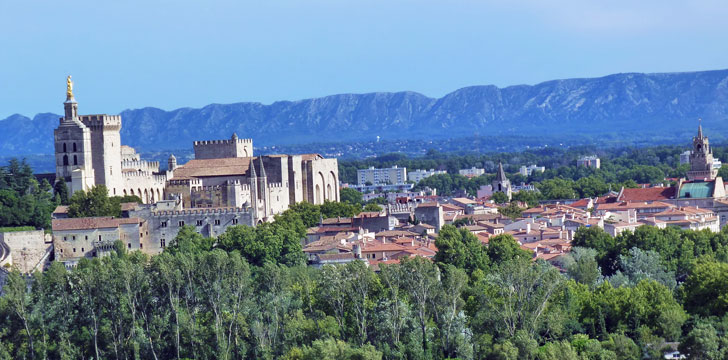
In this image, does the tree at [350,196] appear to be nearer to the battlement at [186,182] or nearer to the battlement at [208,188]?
the battlement at [186,182]

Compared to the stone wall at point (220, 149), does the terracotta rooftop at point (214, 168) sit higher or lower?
lower

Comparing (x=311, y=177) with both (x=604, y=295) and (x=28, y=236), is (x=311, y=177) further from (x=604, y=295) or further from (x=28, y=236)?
(x=604, y=295)

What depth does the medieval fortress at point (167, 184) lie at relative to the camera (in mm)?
78062

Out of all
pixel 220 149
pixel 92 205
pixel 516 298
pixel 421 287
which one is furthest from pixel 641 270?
pixel 220 149

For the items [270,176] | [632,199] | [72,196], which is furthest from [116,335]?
[632,199]

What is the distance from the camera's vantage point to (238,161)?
93.2 meters

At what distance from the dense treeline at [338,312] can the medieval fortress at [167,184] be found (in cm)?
1676

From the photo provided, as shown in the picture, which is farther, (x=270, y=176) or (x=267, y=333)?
(x=270, y=176)

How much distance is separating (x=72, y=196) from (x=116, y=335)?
1102 inches

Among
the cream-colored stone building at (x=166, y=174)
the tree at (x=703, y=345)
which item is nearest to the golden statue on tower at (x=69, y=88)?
the cream-colored stone building at (x=166, y=174)

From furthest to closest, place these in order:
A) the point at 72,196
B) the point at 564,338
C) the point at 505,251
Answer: the point at 72,196 → the point at 505,251 → the point at 564,338

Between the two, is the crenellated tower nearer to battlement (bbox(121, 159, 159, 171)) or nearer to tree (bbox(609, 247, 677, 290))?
battlement (bbox(121, 159, 159, 171))

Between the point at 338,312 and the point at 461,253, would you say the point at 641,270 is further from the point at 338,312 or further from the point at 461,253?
the point at 338,312

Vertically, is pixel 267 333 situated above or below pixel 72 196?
below
